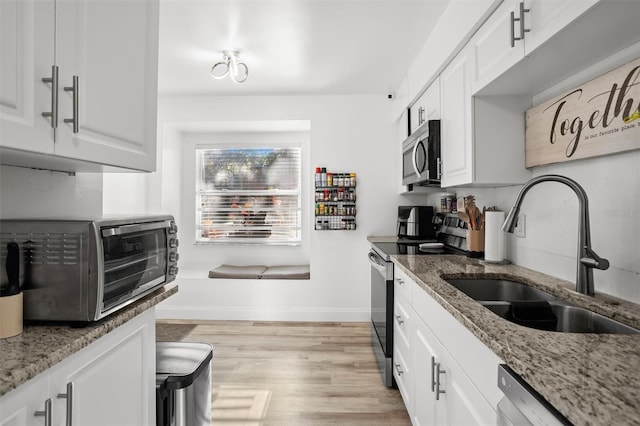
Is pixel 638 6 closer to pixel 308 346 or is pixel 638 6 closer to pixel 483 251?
pixel 483 251

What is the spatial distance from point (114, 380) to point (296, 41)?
2.40 m

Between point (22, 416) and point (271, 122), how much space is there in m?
3.50

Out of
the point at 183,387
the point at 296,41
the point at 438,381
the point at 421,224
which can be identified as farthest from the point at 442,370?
the point at 296,41

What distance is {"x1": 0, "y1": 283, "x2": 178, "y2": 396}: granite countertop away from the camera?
76 centimetres

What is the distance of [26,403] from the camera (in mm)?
796

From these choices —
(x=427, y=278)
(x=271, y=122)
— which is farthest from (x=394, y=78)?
(x=427, y=278)

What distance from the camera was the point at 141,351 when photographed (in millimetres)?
1313

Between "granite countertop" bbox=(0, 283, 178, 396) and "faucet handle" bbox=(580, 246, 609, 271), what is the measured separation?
1.58 metres

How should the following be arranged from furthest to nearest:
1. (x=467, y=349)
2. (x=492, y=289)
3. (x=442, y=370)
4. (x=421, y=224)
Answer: (x=421, y=224)
(x=492, y=289)
(x=442, y=370)
(x=467, y=349)

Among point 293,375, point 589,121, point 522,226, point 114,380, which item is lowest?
point 293,375

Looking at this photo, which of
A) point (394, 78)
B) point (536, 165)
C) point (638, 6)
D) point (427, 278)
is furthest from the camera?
point (394, 78)

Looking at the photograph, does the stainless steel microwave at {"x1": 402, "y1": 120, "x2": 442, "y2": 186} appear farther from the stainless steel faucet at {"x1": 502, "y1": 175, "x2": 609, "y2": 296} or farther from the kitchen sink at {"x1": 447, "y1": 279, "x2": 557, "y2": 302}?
the stainless steel faucet at {"x1": 502, "y1": 175, "x2": 609, "y2": 296}

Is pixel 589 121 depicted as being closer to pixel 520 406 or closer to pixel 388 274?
pixel 520 406

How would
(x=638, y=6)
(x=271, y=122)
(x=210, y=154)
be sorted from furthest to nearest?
(x=210, y=154), (x=271, y=122), (x=638, y=6)
